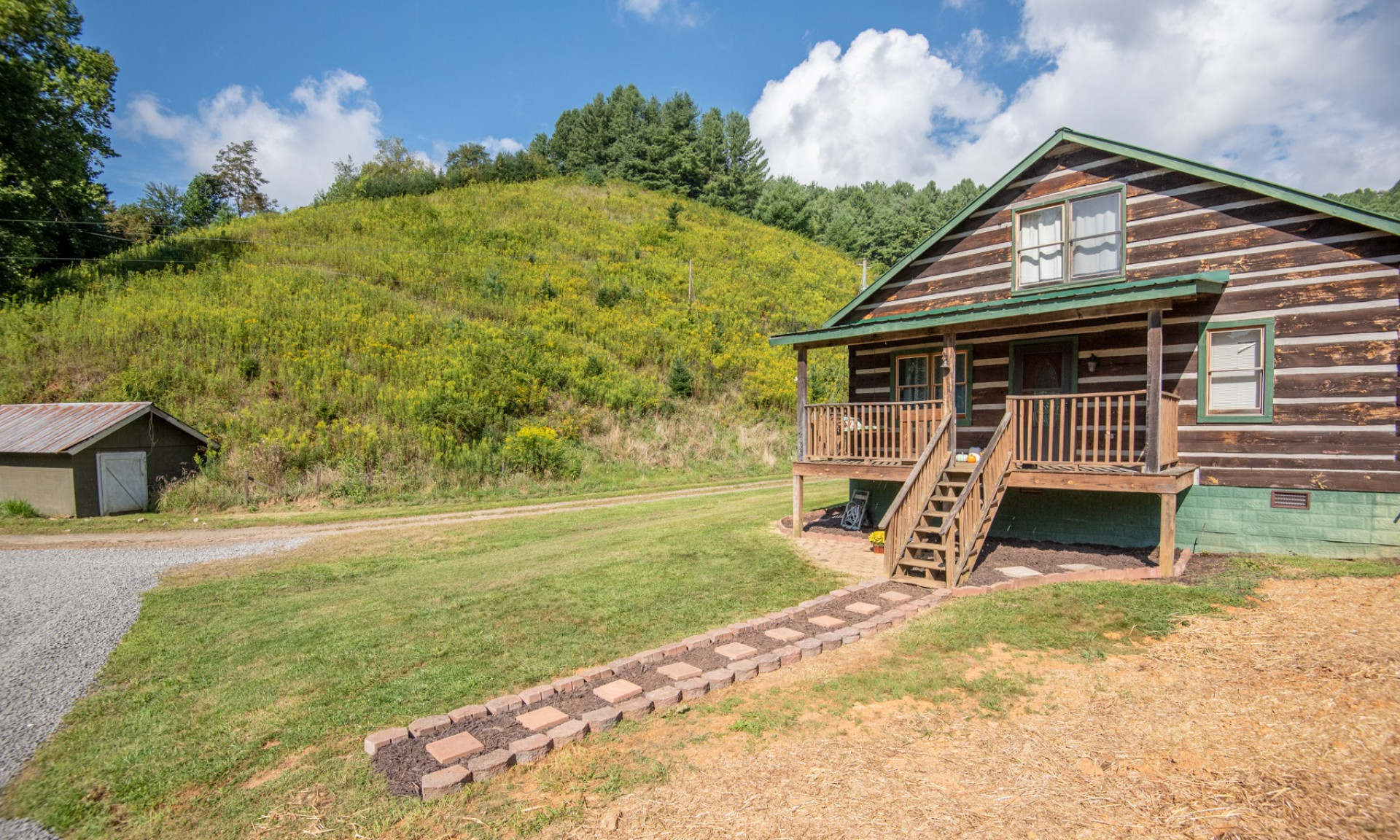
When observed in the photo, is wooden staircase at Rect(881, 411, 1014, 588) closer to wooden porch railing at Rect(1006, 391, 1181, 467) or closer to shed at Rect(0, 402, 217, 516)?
wooden porch railing at Rect(1006, 391, 1181, 467)

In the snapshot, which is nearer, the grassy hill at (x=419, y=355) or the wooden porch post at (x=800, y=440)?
the wooden porch post at (x=800, y=440)

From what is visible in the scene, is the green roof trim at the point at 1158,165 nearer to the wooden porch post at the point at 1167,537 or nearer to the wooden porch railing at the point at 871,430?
the wooden porch railing at the point at 871,430

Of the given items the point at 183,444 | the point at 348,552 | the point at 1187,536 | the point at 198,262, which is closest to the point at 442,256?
the point at 198,262

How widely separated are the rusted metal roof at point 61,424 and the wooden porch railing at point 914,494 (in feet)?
59.6

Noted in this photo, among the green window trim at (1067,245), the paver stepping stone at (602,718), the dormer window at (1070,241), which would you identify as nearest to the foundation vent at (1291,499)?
the green window trim at (1067,245)

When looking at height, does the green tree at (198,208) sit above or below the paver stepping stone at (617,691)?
above

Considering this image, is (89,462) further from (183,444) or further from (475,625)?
(475,625)

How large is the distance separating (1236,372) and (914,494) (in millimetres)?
4829

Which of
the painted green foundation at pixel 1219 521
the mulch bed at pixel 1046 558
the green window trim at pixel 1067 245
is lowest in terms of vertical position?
the mulch bed at pixel 1046 558

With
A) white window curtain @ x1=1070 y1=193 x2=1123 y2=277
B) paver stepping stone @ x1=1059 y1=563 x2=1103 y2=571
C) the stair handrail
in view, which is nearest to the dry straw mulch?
the stair handrail

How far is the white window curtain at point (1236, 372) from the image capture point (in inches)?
371

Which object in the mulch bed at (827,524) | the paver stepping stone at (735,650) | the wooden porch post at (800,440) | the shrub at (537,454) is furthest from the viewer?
the shrub at (537,454)

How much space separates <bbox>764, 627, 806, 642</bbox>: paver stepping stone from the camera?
21.7 ft

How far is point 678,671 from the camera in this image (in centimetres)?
585
